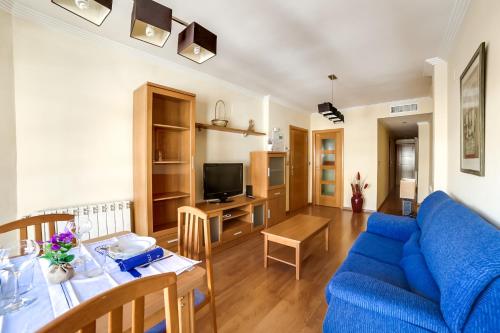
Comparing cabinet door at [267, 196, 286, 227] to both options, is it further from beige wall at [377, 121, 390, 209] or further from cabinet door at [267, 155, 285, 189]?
beige wall at [377, 121, 390, 209]

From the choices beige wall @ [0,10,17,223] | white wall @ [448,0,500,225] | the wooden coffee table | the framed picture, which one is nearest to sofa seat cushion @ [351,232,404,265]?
the wooden coffee table

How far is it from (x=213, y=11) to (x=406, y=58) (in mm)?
2489

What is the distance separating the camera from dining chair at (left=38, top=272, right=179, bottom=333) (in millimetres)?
446

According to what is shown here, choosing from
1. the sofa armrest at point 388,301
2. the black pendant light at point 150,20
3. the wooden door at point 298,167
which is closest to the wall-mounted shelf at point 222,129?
the wooden door at point 298,167

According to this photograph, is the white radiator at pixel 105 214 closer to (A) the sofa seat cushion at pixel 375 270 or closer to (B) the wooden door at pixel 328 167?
(A) the sofa seat cushion at pixel 375 270

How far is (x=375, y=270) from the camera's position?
166 centimetres

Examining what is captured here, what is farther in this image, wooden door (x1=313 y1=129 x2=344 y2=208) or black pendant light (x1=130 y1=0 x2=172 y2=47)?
wooden door (x1=313 y1=129 x2=344 y2=208)

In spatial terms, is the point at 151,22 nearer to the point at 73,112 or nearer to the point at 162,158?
the point at 73,112

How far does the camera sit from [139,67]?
2643 mm

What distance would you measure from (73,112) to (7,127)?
0.49 m

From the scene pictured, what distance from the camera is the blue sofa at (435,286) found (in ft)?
2.77

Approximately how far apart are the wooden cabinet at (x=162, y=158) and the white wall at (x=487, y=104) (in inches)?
102

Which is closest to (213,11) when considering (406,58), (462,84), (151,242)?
(151,242)

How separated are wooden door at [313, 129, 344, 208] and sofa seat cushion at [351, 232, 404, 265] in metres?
3.44
